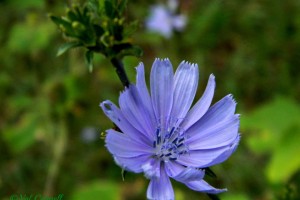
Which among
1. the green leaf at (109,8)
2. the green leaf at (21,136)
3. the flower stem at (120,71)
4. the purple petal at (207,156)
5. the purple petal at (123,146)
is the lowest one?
the purple petal at (207,156)

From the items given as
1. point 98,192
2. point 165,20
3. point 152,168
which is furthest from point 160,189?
point 165,20

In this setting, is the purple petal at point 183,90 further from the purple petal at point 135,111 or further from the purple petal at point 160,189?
the purple petal at point 160,189

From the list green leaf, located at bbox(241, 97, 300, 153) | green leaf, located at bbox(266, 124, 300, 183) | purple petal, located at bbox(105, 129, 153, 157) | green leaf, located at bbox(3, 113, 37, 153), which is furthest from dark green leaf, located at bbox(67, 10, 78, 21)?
green leaf, located at bbox(241, 97, 300, 153)

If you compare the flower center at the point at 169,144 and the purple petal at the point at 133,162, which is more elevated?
the flower center at the point at 169,144

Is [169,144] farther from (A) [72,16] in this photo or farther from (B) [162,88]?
(A) [72,16]

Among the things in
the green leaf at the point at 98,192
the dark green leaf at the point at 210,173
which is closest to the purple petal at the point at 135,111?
the dark green leaf at the point at 210,173

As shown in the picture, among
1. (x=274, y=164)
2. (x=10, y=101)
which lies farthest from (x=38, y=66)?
(x=274, y=164)
